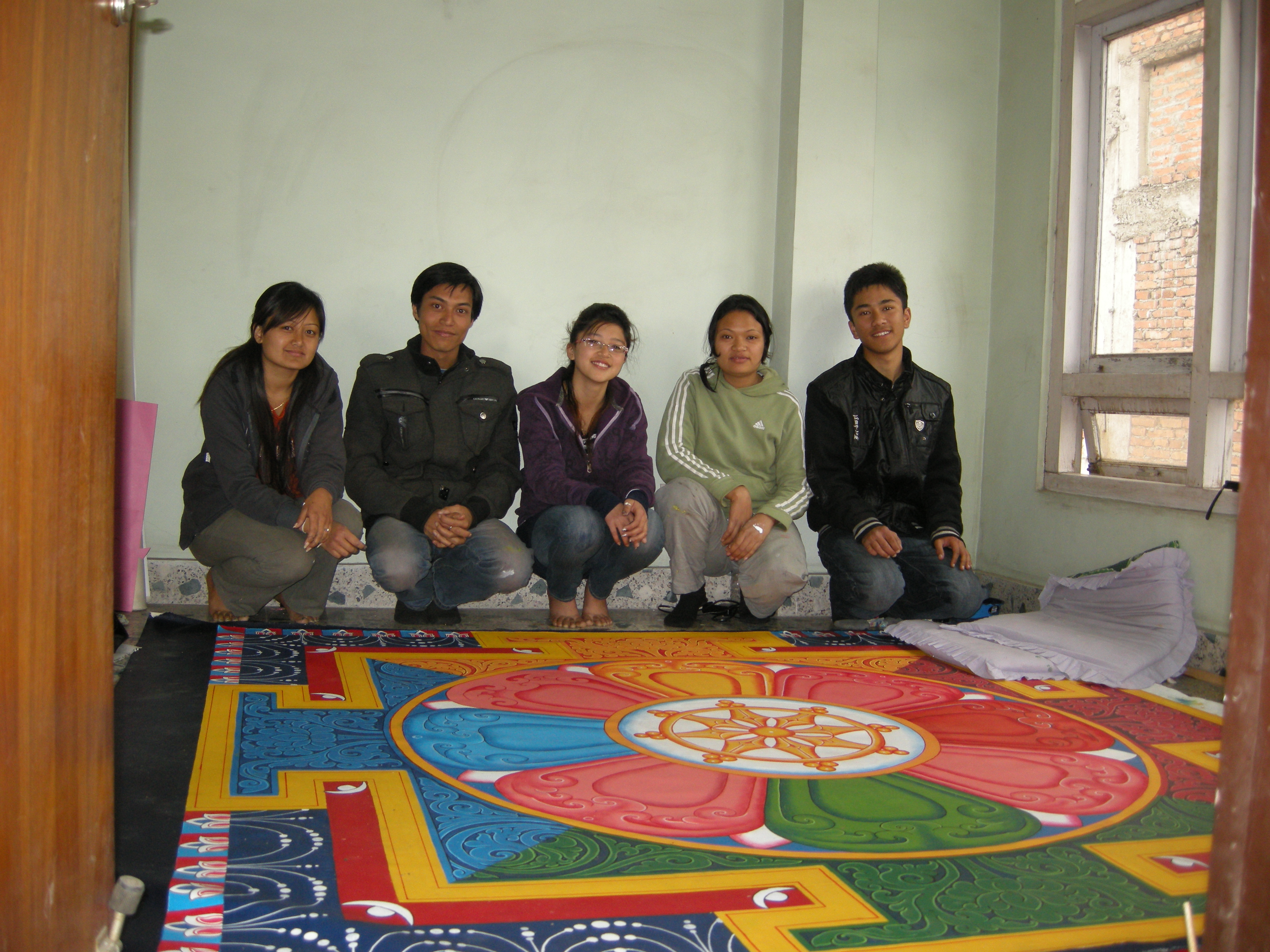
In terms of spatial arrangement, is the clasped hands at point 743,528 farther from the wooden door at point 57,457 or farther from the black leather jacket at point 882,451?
the wooden door at point 57,457

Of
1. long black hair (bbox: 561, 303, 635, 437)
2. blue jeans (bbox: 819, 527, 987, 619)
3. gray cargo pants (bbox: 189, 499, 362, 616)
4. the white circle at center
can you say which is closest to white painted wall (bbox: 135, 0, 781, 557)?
long black hair (bbox: 561, 303, 635, 437)

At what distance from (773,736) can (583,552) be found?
4.11 feet

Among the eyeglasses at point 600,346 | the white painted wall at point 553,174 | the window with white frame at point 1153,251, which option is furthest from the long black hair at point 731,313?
the window with white frame at point 1153,251

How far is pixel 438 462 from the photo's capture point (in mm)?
3363

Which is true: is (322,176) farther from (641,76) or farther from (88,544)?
(88,544)

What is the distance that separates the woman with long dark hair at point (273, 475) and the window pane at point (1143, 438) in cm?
265

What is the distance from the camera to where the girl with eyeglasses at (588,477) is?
3.27 meters

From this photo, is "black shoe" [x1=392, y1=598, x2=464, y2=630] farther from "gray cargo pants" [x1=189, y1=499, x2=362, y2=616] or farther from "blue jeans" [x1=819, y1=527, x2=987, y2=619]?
"blue jeans" [x1=819, y1=527, x2=987, y2=619]

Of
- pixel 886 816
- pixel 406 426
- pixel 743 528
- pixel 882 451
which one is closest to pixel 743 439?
pixel 743 528

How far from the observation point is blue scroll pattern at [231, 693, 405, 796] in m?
1.82

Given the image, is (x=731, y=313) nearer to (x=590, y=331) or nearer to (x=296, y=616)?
(x=590, y=331)

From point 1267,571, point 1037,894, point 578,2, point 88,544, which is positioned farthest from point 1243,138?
point 88,544

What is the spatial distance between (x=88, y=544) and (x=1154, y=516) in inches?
125

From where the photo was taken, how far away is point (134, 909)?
3.95ft
